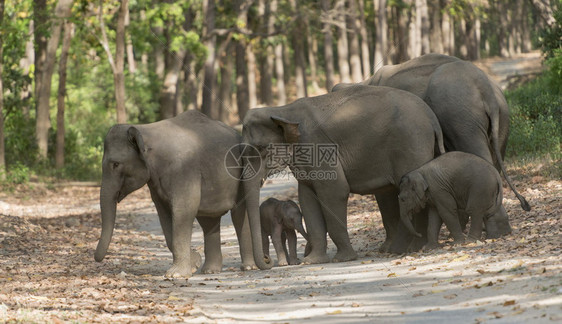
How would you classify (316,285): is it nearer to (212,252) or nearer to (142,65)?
(212,252)

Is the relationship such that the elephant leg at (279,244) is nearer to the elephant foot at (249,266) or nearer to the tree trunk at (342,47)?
the elephant foot at (249,266)

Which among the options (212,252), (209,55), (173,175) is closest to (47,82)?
(209,55)

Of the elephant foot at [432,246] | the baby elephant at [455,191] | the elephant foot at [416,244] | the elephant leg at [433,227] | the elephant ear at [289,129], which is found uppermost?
the elephant ear at [289,129]

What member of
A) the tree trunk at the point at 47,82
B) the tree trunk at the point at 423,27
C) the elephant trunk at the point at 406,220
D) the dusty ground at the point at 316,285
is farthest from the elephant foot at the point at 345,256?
the tree trunk at the point at 423,27

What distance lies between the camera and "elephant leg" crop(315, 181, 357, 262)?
1173cm

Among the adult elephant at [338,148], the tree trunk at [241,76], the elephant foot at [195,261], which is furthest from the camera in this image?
the tree trunk at [241,76]

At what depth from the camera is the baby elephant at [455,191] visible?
36.0 ft

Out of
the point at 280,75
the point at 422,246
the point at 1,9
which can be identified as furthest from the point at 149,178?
the point at 280,75

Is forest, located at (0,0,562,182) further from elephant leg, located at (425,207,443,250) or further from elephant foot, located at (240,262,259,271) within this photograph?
elephant foot, located at (240,262,259,271)

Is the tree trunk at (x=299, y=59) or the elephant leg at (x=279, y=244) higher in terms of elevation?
the tree trunk at (x=299, y=59)

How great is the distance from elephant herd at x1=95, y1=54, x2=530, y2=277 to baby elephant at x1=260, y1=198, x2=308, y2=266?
7cm

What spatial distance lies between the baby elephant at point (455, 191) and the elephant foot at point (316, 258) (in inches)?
49.3

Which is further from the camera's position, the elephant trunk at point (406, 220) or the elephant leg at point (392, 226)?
the elephant leg at point (392, 226)

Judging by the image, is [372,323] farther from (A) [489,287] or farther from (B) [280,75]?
(B) [280,75]
